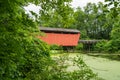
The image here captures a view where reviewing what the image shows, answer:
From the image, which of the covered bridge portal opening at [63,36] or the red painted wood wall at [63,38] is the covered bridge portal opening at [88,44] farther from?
the red painted wood wall at [63,38]

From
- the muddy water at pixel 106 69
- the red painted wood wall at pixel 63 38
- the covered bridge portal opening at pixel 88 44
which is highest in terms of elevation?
the muddy water at pixel 106 69

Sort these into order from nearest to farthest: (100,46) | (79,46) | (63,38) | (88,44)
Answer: (63,38) → (79,46) → (100,46) → (88,44)

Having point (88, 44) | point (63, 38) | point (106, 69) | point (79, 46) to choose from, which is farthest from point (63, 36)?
point (106, 69)

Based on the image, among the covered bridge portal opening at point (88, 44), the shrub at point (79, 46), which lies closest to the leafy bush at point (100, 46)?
the covered bridge portal opening at point (88, 44)

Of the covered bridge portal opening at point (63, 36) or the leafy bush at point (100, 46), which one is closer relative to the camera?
the covered bridge portal opening at point (63, 36)

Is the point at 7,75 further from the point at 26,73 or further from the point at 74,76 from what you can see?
the point at 74,76

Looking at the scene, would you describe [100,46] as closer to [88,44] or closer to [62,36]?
[88,44]

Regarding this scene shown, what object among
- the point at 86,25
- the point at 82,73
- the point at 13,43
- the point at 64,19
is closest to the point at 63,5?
the point at 64,19

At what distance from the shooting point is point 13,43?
1.51 metres

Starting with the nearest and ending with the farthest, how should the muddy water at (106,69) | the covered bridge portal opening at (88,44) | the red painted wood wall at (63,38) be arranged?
the muddy water at (106,69), the red painted wood wall at (63,38), the covered bridge portal opening at (88,44)

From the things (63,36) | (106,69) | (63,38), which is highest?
(106,69)

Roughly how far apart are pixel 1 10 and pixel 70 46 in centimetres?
2303

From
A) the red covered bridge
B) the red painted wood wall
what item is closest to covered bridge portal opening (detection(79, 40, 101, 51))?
the red covered bridge

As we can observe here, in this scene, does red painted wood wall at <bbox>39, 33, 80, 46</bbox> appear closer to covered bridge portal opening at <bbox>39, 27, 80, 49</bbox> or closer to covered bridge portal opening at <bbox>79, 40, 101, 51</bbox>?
covered bridge portal opening at <bbox>39, 27, 80, 49</bbox>
